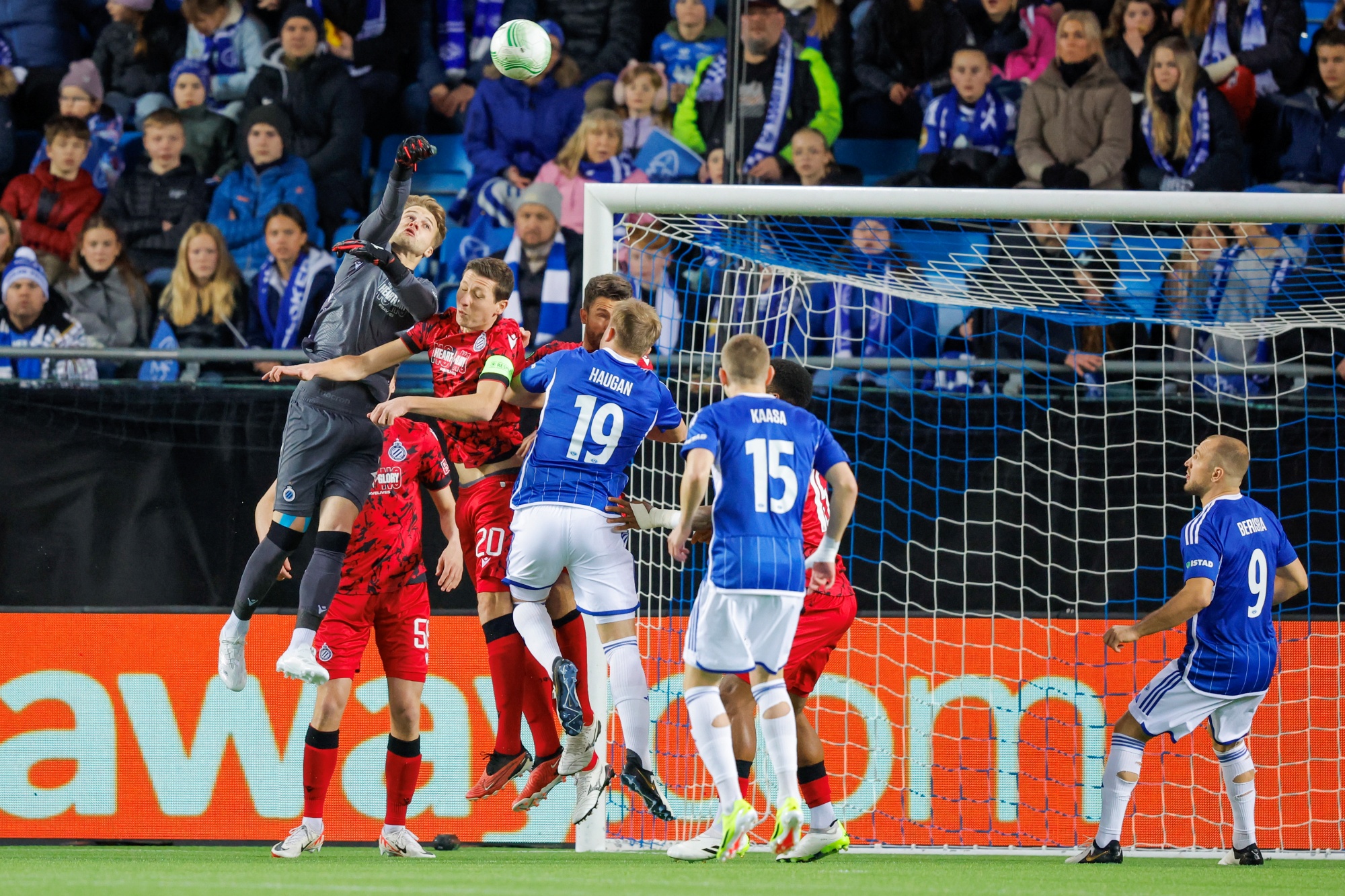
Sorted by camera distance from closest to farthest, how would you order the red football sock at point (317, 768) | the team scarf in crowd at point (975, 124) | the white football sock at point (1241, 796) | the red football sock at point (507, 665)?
the red football sock at point (507, 665) < the red football sock at point (317, 768) < the white football sock at point (1241, 796) < the team scarf in crowd at point (975, 124)

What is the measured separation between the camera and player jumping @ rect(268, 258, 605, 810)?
5805 mm

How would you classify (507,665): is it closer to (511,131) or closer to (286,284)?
(286,284)

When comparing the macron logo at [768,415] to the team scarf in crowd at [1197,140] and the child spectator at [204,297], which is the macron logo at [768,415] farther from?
the team scarf in crowd at [1197,140]

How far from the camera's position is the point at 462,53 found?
10.8 meters

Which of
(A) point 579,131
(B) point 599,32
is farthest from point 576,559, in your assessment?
(B) point 599,32

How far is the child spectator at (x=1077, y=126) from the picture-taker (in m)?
9.41

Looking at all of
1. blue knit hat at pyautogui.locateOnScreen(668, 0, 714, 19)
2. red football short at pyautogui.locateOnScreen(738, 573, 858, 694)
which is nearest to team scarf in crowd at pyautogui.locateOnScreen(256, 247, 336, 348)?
blue knit hat at pyautogui.locateOnScreen(668, 0, 714, 19)

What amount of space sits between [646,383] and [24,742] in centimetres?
390

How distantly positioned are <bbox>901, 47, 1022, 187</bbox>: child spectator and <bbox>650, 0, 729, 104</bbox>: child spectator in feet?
5.42

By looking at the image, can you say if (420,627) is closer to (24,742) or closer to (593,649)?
(593,649)

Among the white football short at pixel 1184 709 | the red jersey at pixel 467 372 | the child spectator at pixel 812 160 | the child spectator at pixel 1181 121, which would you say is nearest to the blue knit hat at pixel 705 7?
the child spectator at pixel 812 160

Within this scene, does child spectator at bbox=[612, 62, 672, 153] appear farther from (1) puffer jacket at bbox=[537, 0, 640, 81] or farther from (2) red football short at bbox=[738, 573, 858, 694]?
(2) red football short at bbox=[738, 573, 858, 694]

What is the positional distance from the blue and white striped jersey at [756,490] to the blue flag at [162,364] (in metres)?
4.25

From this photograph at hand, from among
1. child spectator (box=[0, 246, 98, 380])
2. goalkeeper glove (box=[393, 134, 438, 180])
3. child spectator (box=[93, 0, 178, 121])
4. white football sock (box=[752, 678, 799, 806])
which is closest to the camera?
white football sock (box=[752, 678, 799, 806])
